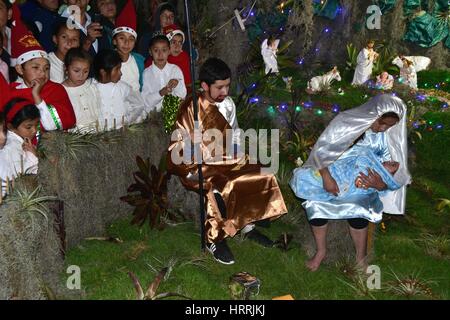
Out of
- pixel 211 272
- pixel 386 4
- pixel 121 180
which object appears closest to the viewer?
pixel 211 272

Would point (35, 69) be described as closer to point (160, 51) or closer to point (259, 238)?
point (160, 51)

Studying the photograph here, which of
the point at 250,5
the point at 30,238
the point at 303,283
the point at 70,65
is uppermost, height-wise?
the point at 250,5

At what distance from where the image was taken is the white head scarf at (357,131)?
4211 millimetres

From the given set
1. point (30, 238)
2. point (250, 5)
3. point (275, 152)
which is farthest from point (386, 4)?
point (30, 238)

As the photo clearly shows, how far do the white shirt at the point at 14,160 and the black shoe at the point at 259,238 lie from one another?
6.75 feet

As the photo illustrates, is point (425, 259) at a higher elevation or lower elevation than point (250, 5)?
lower

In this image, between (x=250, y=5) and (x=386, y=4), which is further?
(x=386, y=4)

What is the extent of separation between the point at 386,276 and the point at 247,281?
126 cm

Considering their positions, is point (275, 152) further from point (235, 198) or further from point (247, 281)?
point (247, 281)

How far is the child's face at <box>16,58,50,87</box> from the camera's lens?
461 centimetres

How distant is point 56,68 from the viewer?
17.0 ft

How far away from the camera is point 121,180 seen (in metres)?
5.12

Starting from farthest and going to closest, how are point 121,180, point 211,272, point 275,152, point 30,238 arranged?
point 275,152 < point 121,180 < point 211,272 < point 30,238

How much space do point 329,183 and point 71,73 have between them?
2.48 metres
